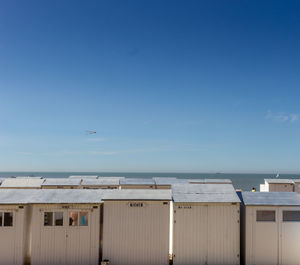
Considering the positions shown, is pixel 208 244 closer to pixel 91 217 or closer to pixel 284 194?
pixel 284 194

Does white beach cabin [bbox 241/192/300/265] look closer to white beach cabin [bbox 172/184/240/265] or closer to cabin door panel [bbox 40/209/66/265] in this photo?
white beach cabin [bbox 172/184/240/265]

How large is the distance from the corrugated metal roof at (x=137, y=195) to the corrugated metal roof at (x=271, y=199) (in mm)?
3489

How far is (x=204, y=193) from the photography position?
13.9 metres

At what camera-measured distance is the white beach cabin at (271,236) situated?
13.1 meters

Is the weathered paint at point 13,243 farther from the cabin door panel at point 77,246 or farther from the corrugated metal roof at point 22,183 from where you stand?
the corrugated metal roof at point 22,183

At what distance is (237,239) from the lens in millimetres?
13133

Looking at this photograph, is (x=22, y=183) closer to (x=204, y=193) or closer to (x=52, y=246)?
(x=52, y=246)

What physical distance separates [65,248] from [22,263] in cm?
187

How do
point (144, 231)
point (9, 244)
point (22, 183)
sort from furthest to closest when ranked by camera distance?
point (22, 183) < point (144, 231) < point (9, 244)

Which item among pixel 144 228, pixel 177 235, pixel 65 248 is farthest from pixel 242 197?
pixel 65 248

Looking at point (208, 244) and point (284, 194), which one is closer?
point (208, 244)

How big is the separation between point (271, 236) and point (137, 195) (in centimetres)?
602

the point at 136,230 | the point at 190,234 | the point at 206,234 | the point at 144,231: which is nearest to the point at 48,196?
the point at 136,230

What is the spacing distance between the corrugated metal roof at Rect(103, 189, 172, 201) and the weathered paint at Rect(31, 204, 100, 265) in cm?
144
